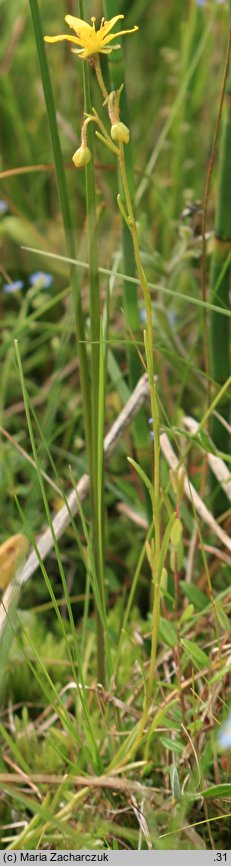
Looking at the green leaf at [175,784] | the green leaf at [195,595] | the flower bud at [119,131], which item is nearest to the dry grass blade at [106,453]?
the green leaf at [195,595]

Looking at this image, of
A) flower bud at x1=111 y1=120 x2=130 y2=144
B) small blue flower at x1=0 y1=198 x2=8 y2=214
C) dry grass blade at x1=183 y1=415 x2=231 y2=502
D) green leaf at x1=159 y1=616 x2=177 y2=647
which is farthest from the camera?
small blue flower at x1=0 y1=198 x2=8 y2=214

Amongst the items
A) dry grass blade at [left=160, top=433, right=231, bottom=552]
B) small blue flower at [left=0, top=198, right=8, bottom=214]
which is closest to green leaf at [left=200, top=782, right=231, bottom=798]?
dry grass blade at [left=160, top=433, right=231, bottom=552]

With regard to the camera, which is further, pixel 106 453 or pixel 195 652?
pixel 106 453

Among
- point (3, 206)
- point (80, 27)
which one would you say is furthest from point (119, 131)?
point (3, 206)

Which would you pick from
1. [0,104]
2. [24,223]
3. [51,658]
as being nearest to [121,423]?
[51,658]

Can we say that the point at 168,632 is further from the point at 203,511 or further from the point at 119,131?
the point at 119,131

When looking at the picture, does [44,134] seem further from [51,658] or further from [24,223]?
[51,658]

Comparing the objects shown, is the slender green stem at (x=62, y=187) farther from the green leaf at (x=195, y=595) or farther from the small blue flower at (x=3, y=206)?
the small blue flower at (x=3, y=206)

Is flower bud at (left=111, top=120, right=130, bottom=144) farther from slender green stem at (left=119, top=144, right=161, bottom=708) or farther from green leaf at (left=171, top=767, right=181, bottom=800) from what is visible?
green leaf at (left=171, top=767, right=181, bottom=800)

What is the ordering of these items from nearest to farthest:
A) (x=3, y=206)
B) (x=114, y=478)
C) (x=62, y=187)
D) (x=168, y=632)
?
1. (x=62, y=187)
2. (x=168, y=632)
3. (x=114, y=478)
4. (x=3, y=206)
